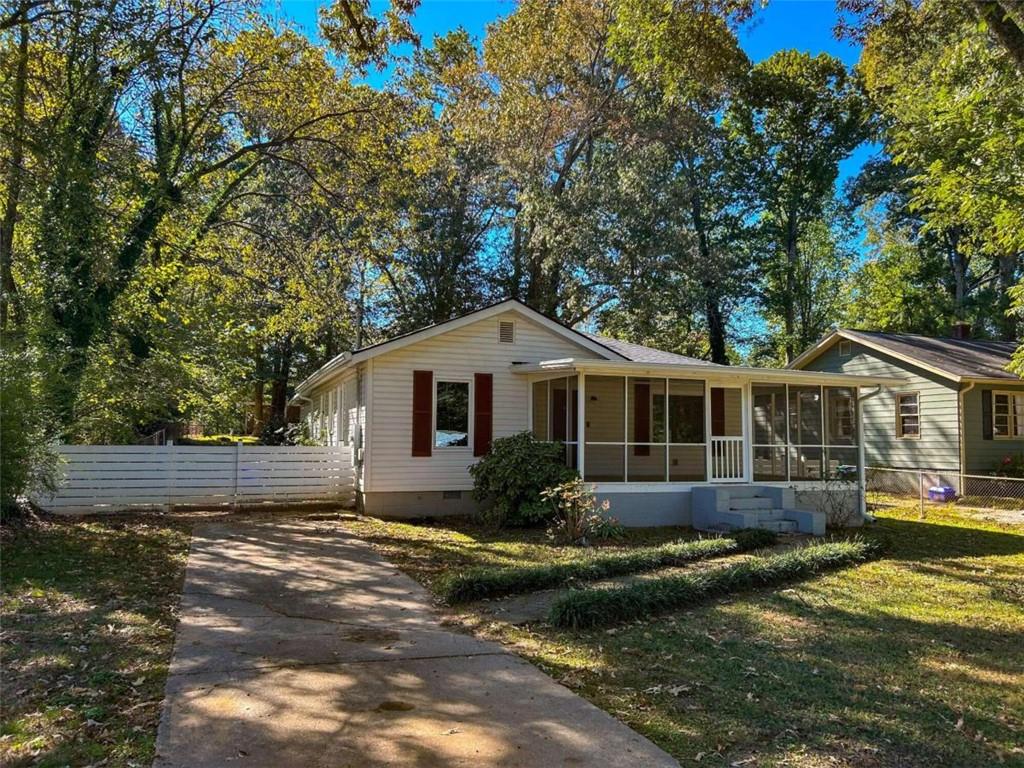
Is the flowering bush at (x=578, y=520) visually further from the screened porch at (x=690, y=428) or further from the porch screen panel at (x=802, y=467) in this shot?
the porch screen panel at (x=802, y=467)

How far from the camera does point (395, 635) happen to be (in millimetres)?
5305

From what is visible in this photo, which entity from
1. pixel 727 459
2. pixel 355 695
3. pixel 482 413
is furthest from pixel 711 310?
pixel 355 695

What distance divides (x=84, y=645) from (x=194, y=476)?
25.7 ft

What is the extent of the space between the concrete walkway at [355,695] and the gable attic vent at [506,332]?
7213 millimetres

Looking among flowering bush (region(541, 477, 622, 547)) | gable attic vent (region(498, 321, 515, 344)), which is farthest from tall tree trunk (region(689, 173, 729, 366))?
flowering bush (region(541, 477, 622, 547))

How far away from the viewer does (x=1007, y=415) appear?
17.3 meters

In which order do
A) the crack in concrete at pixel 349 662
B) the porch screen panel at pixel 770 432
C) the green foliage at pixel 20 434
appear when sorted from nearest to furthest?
1. the crack in concrete at pixel 349 662
2. the green foliage at pixel 20 434
3. the porch screen panel at pixel 770 432

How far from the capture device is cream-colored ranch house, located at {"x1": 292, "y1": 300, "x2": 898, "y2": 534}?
1191cm

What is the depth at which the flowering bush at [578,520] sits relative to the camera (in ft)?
33.3

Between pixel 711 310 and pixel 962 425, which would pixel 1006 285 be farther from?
pixel 962 425

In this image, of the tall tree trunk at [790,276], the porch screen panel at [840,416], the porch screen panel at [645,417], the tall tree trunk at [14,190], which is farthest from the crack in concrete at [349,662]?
the tall tree trunk at [790,276]

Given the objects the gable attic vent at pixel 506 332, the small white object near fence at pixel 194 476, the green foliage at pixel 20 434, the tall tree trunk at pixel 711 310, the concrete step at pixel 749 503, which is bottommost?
the concrete step at pixel 749 503

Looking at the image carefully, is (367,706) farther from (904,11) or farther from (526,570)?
(904,11)

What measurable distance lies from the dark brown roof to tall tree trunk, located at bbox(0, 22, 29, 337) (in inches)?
718
